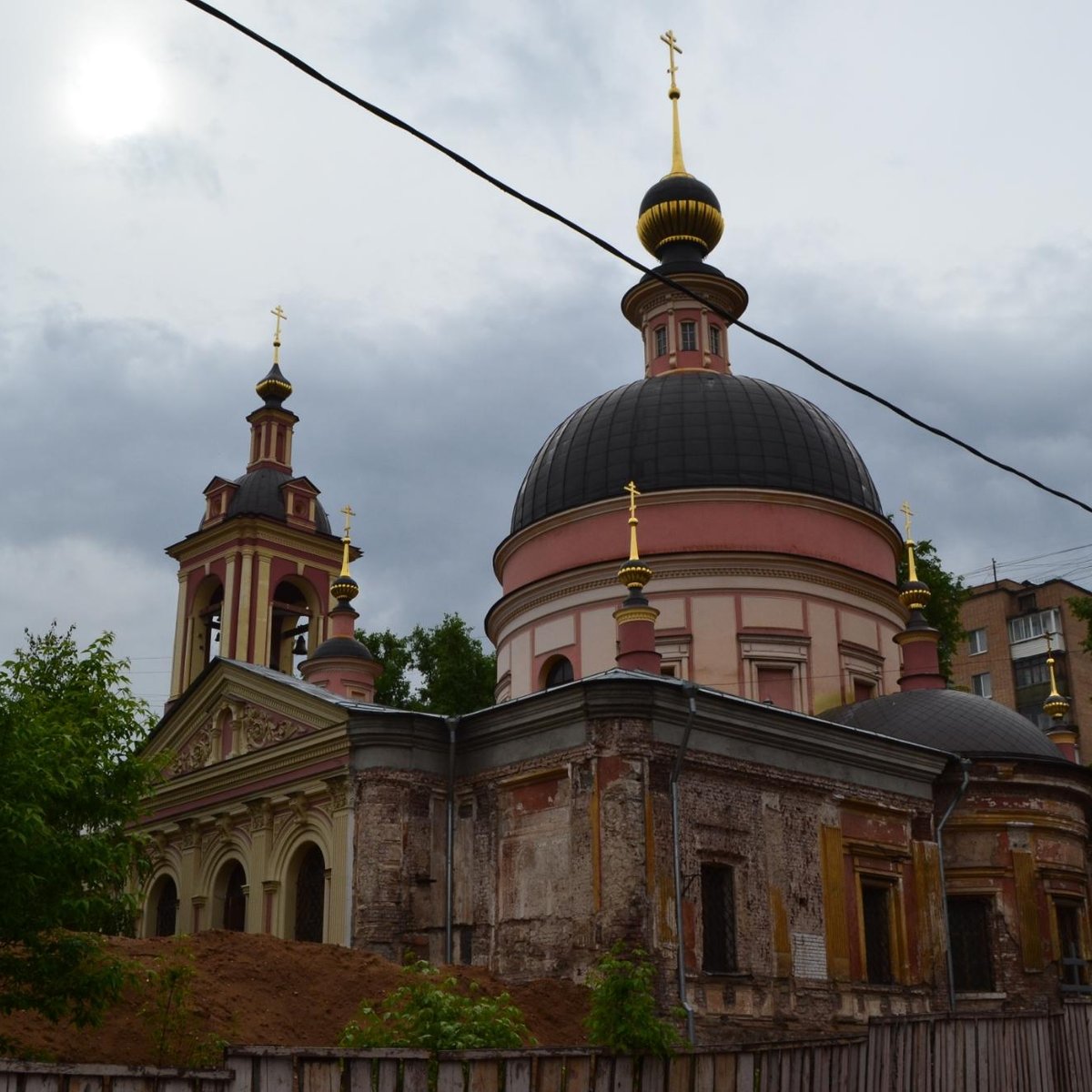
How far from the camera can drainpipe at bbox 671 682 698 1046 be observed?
19297mm

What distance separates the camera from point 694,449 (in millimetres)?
28516

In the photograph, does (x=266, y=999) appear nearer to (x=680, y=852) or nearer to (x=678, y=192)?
(x=680, y=852)

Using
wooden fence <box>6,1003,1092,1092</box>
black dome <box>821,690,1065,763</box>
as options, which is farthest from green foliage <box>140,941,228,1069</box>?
black dome <box>821,690,1065,763</box>

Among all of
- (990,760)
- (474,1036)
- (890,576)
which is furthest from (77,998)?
(890,576)

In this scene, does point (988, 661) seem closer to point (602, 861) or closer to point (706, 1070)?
point (602, 861)

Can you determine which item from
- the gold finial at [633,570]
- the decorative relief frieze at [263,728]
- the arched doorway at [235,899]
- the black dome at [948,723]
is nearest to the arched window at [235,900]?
the arched doorway at [235,899]

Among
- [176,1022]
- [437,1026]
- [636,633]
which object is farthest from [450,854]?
[437,1026]

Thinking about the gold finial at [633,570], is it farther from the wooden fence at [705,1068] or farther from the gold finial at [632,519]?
the wooden fence at [705,1068]

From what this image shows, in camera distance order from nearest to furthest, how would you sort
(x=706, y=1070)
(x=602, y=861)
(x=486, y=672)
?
(x=706, y=1070) → (x=602, y=861) → (x=486, y=672)

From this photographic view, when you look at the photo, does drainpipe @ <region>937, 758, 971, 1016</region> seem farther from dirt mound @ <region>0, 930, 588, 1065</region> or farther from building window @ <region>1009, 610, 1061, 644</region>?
building window @ <region>1009, 610, 1061, 644</region>

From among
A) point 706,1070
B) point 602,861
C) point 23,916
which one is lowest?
point 706,1070

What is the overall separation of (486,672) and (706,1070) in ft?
110

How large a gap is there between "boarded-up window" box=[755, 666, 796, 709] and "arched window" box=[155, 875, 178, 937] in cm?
1110

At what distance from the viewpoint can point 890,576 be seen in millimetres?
29500
